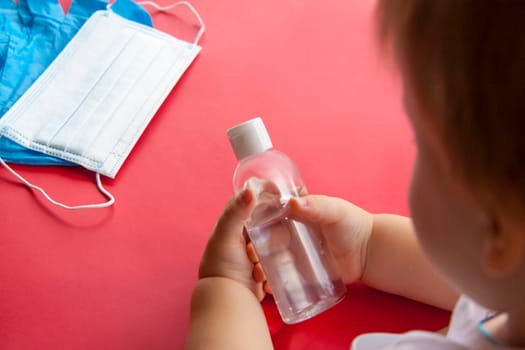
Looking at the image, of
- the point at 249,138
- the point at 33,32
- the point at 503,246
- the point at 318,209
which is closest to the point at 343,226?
the point at 318,209

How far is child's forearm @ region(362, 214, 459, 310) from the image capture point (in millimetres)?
550

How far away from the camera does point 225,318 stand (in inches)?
20.8

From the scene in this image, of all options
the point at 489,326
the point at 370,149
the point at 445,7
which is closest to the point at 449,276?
the point at 489,326

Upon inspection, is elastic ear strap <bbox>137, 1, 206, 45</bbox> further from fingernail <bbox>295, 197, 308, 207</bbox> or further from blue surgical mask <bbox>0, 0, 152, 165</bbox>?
fingernail <bbox>295, 197, 308, 207</bbox>

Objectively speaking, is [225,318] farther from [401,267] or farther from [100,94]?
[100,94]

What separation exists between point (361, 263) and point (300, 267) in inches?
2.7

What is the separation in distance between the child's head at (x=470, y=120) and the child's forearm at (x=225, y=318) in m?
0.24

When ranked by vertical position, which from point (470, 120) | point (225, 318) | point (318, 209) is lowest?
point (225, 318)

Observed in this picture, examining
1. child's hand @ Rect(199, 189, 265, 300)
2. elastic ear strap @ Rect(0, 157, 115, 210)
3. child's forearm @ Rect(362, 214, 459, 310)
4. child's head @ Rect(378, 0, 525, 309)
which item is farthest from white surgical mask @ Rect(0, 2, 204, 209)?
child's head @ Rect(378, 0, 525, 309)

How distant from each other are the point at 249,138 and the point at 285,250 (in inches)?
5.1

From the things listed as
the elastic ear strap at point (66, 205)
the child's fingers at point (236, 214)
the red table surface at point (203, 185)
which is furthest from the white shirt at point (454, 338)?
the elastic ear strap at point (66, 205)

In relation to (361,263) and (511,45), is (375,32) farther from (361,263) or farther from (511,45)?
(361,263)

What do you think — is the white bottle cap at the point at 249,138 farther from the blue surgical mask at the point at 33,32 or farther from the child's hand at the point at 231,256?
the blue surgical mask at the point at 33,32

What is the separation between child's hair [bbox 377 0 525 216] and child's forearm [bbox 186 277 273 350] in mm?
305
